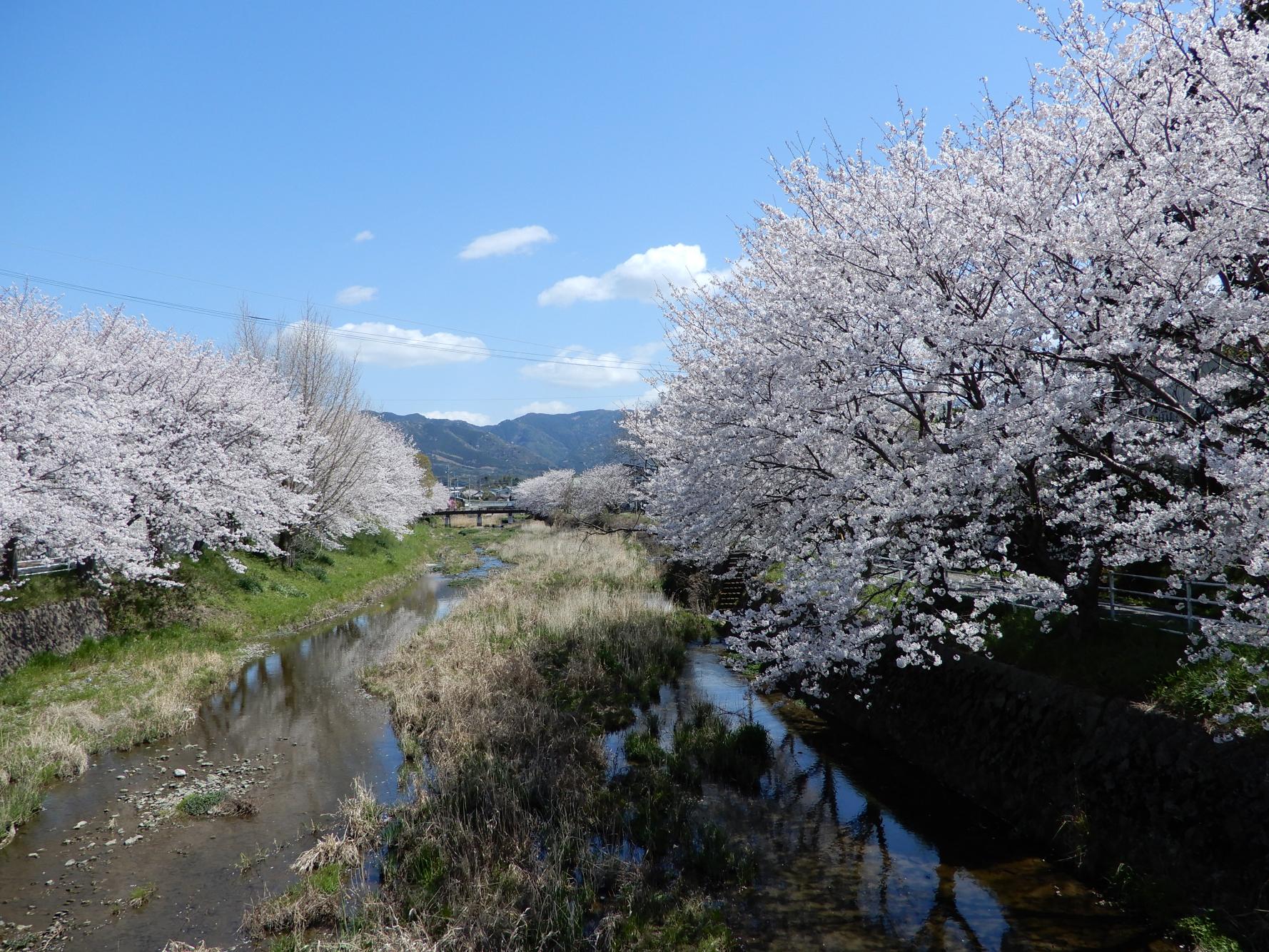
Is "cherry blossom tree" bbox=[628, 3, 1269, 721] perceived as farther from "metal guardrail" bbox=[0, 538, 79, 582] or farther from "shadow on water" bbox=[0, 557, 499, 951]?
"metal guardrail" bbox=[0, 538, 79, 582]

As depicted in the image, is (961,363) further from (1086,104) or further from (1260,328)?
(1086,104)

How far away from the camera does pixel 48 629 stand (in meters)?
17.1

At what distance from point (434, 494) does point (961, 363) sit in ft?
257

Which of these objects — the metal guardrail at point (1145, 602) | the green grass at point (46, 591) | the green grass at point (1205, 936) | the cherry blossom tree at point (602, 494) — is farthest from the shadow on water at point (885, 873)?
the cherry blossom tree at point (602, 494)

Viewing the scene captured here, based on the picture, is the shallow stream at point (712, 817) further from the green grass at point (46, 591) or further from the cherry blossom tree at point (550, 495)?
the cherry blossom tree at point (550, 495)

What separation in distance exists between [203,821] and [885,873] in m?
9.76

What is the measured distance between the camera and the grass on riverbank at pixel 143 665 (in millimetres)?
12148

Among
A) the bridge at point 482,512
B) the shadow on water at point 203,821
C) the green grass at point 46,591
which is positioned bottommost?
the bridge at point 482,512

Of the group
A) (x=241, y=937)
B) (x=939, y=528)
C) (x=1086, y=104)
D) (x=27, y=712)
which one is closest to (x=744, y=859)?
(x=939, y=528)

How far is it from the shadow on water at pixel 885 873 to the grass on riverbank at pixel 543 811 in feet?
1.93

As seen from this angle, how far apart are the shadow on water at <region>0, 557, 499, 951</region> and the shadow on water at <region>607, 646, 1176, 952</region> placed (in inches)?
205

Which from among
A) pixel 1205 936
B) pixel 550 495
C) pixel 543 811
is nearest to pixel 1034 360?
pixel 1205 936

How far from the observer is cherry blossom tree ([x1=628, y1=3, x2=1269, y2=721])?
6.84m

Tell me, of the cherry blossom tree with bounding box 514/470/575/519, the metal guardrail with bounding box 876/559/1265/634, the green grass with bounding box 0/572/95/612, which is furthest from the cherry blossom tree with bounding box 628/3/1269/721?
the cherry blossom tree with bounding box 514/470/575/519
